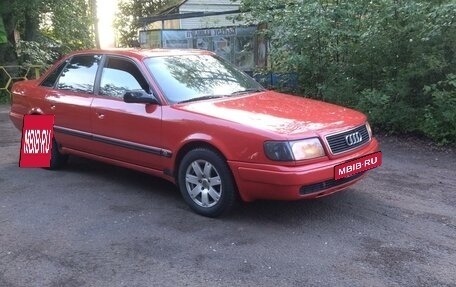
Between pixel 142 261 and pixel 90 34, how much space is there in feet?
60.3

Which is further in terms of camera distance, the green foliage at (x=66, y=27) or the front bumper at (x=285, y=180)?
the green foliage at (x=66, y=27)

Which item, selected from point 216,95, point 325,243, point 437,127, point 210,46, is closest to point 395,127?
point 437,127

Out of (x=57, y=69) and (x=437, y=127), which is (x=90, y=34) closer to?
(x=57, y=69)

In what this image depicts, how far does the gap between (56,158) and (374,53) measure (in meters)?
5.31

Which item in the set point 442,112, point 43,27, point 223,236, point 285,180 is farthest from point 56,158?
point 43,27

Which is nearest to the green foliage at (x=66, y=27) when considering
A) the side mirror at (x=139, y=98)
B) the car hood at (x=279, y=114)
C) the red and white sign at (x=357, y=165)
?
the side mirror at (x=139, y=98)

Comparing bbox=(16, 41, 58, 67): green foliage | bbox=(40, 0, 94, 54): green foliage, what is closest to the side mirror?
bbox=(16, 41, 58, 67): green foliage

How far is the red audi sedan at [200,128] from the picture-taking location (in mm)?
4426

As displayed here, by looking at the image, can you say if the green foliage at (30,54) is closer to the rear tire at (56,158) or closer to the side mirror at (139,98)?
the rear tire at (56,158)

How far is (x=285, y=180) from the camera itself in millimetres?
4305

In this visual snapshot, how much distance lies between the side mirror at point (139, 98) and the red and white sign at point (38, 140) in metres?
1.77

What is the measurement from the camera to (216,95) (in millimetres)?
5461

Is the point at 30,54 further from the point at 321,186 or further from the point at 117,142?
the point at 321,186

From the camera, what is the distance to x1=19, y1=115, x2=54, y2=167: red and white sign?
21.3ft
